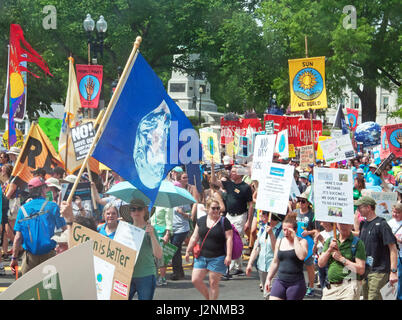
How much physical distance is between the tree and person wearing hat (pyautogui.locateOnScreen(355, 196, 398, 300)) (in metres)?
29.8

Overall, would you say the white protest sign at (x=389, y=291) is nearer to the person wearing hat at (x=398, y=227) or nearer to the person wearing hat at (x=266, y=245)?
the person wearing hat at (x=398, y=227)

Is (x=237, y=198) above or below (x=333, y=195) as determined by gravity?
below

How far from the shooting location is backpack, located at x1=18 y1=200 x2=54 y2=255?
27.5 ft

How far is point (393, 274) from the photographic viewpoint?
7.85 m

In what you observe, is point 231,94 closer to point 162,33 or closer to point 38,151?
point 162,33

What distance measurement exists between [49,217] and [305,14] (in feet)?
103

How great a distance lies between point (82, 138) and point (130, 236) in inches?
238

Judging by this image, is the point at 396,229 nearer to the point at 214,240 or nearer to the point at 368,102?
the point at 214,240

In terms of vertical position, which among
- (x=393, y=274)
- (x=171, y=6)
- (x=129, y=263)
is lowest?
(x=393, y=274)

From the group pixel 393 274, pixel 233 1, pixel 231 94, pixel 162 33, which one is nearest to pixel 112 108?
pixel 393 274

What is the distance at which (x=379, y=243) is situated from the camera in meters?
7.98

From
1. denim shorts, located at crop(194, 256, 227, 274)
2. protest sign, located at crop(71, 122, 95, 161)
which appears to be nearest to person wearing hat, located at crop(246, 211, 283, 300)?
denim shorts, located at crop(194, 256, 227, 274)

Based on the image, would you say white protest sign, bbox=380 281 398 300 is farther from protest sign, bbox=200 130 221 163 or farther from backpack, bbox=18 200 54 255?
protest sign, bbox=200 130 221 163

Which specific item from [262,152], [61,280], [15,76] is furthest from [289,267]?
[15,76]
